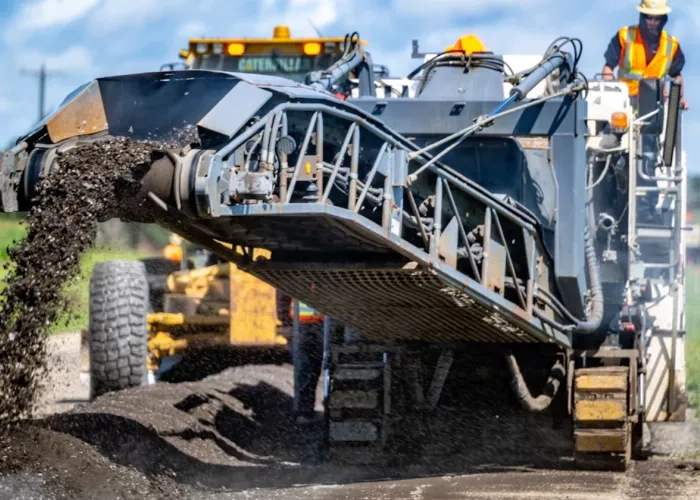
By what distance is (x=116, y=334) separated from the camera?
10.6 m

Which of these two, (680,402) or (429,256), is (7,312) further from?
(680,402)

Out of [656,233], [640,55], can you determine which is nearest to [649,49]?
[640,55]

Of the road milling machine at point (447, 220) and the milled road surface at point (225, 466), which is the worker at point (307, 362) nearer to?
the milled road surface at point (225, 466)

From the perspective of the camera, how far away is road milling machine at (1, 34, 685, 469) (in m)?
7.06

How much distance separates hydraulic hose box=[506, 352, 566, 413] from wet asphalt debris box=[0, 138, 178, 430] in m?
2.95

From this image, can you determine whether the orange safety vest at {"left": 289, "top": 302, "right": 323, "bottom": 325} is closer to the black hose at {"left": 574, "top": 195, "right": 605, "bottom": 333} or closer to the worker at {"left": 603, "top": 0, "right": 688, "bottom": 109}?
the black hose at {"left": 574, "top": 195, "right": 605, "bottom": 333}

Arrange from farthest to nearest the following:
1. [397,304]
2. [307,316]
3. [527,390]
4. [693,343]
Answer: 1. [693,343]
2. [307,316]
3. [527,390]
4. [397,304]

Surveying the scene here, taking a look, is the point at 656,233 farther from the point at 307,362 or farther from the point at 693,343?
the point at 693,343

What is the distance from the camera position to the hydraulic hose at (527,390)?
8.99m

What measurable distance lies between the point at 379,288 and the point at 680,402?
2890 millimetres

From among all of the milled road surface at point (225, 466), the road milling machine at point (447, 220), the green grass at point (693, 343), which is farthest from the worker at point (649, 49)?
the milled road surface at point (225, 466)

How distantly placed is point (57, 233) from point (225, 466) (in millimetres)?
2426

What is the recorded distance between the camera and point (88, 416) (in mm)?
8992

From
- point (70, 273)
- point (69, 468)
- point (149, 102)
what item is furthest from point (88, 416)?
point (149, 102)
